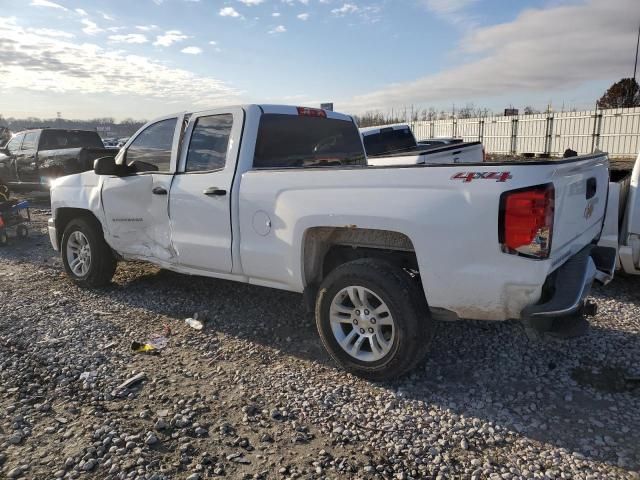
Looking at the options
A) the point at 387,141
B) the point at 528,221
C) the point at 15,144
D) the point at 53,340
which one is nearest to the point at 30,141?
the point at 15,144

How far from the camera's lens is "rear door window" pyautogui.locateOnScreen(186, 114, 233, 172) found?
4.33m

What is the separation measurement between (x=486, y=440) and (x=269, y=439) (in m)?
1.27

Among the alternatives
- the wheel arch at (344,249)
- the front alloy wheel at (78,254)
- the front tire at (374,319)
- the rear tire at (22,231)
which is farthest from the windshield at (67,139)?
the front tire at (374,319)

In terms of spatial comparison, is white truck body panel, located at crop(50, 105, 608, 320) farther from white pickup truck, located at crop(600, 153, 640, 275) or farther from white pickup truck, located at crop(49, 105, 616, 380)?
white pickup truck, located at crop(600, 153, 640, 275)

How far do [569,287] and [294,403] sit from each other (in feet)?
6.25

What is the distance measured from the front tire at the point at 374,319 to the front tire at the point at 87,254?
10.2ft

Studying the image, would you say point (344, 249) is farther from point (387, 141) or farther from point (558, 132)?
point (558, 132)

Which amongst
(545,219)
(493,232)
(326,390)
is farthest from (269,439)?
(545,219)

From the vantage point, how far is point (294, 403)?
328 cm

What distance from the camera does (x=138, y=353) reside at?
13.4 ft

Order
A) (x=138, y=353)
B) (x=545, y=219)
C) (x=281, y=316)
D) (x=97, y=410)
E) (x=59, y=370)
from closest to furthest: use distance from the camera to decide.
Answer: (x=545, y=219), (x=97, y=410), (x=59, y=370), (x=138, y=353), (x=281, y=316)

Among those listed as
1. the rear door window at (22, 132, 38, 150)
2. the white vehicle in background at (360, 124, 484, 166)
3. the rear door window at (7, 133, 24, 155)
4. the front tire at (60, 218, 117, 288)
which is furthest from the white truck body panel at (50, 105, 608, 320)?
the rear door window at (7, 133, 24, 155)

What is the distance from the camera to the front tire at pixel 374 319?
3.28m

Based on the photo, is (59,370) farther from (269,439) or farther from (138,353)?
(269,439)
